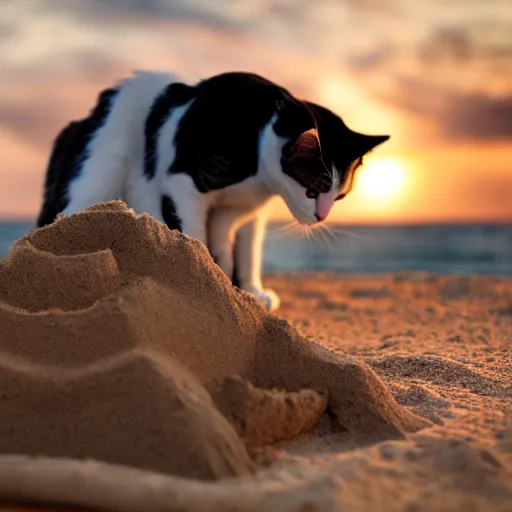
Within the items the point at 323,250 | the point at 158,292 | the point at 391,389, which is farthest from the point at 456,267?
the point at 158,292

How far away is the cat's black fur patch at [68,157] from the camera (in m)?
3.59

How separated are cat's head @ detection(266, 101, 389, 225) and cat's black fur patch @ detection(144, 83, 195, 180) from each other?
2.39 feet

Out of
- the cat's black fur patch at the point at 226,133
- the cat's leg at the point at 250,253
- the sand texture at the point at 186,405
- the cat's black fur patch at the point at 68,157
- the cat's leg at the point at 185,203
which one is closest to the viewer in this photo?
the sand texture at the point at 186,405

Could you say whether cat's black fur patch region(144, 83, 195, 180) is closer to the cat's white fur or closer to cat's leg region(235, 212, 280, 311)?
the cat's white fur

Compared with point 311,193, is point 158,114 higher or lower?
higher

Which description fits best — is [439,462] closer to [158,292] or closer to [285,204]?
[158,292]

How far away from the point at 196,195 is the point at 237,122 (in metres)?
0.37

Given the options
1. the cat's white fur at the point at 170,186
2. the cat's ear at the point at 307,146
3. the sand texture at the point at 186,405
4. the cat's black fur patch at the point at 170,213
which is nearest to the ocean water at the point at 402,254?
the cat's white fur at the point at 170,186

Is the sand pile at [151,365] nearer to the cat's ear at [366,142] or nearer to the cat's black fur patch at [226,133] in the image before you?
the cat's ear at [366,142]

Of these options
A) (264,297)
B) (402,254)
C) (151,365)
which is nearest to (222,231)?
(264,297)

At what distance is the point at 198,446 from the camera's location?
134cm

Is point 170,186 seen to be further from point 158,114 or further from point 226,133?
point 158,114

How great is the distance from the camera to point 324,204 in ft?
9.35

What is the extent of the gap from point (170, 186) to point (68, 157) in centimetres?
75
